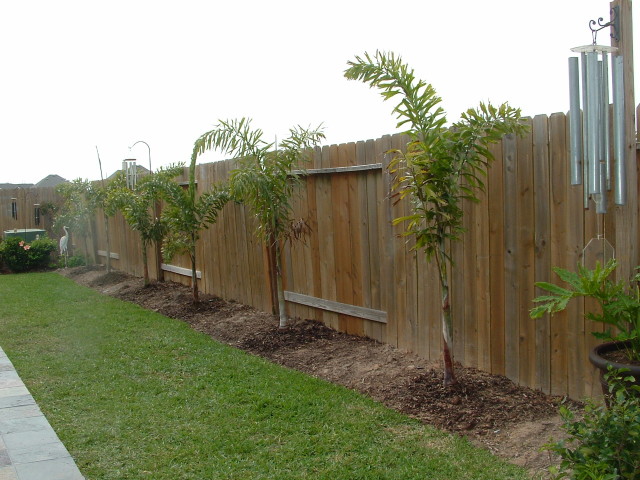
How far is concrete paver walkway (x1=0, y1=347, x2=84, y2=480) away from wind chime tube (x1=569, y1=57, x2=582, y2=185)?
346 cm

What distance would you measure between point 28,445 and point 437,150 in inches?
136

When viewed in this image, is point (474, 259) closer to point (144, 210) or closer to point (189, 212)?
point (189, 212)

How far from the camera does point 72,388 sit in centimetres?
560

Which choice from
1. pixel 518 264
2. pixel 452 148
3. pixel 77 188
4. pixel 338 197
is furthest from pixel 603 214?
pixel 77 188

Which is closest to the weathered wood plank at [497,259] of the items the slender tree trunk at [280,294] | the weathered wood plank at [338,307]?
the weathered wood plank at [338,307]

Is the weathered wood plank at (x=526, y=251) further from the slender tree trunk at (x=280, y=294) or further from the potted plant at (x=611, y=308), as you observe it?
the slender tree trunk at (x=280, y=294)

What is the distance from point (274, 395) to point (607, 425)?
286 cm

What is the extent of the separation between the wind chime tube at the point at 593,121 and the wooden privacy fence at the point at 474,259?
0.29 m

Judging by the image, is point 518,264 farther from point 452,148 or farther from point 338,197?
point 338,197

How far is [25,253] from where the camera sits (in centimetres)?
1581

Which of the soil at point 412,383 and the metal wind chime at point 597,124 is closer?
the metal wind chime at point 597,124

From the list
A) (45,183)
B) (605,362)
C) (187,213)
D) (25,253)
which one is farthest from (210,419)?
(45,183)

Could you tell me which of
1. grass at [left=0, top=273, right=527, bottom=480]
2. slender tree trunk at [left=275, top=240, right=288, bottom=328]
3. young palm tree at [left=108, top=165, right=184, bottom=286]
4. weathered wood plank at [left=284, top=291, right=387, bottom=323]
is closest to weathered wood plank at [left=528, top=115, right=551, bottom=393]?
grass at [left=0, top=273, right=527, bottom=480]

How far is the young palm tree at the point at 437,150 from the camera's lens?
A: 14.7 ft
